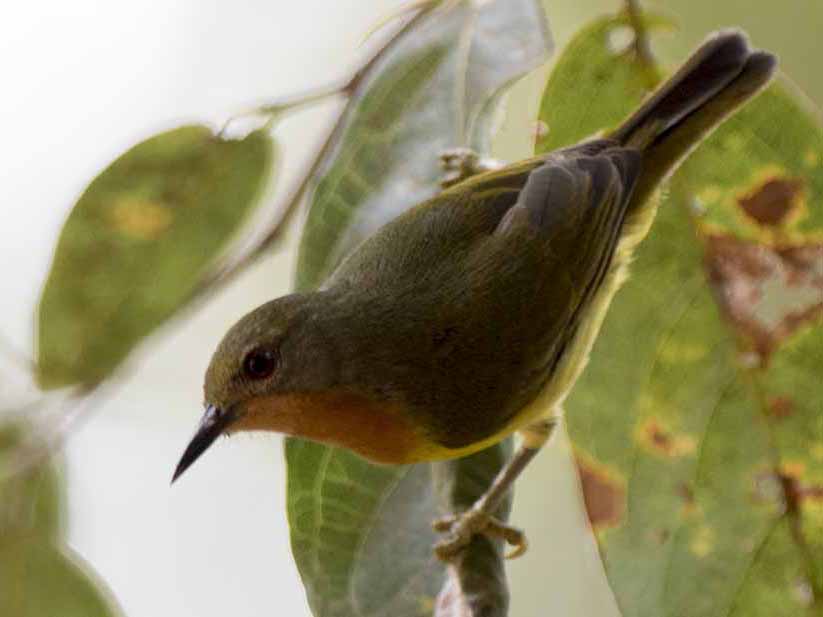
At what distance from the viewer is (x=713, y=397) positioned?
1.71 m

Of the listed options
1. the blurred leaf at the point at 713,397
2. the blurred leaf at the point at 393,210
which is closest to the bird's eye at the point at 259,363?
the blurred leaf at the point at 393,210

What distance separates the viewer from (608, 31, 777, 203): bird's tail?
2.00 meters

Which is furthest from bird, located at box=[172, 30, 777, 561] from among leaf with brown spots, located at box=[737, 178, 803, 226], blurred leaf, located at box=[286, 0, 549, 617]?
leaf with brown spots, located at box=[737, 178, 803, 226]

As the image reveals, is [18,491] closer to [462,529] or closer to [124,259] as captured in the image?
[124,259]


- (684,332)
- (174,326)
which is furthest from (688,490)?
(174,326)

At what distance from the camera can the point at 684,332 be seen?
5.65 ft

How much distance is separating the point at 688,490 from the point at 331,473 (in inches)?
17.9

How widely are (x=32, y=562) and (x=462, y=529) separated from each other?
0.55 m

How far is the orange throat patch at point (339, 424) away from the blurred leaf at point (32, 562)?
11.6 inches

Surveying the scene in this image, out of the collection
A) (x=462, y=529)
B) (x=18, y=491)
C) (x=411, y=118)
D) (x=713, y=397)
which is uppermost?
(x=411, y=118)

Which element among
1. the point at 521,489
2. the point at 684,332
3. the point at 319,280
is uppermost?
the point at 319,280

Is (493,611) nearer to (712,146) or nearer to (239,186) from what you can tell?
(239,186)

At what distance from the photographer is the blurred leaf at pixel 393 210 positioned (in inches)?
62.6

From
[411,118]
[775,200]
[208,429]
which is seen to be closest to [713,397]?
[775,200]
